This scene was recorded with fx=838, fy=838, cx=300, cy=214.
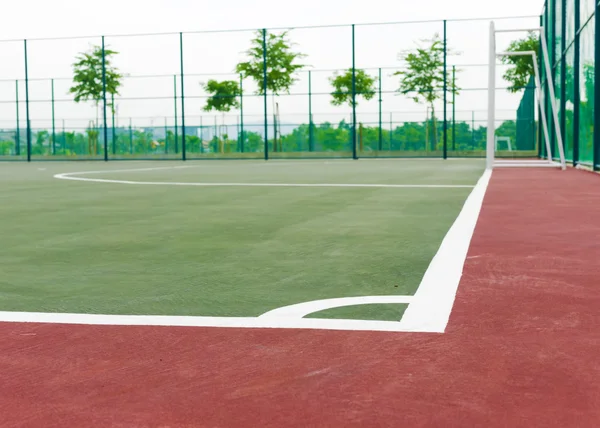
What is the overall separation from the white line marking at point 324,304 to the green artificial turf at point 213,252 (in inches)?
3.0

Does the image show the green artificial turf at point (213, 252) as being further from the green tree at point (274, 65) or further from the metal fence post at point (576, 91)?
the green tree at point (274, 65)

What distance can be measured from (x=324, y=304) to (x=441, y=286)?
622mm

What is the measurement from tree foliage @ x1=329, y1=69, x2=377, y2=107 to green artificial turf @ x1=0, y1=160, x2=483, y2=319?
25457 mm

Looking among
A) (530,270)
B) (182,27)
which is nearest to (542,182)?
(530,270)

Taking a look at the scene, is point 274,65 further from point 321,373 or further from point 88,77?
point 321,373

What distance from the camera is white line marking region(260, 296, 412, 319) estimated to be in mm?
3090

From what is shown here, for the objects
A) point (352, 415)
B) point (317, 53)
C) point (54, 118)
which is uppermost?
point (317, 53)

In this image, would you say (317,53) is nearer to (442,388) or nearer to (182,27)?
(182,27)

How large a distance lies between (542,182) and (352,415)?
11.1 metres

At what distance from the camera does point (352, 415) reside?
1.96m

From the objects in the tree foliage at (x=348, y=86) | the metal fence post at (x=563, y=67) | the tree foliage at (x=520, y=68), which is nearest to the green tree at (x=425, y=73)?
the tree foliage at (x=348, y=86)

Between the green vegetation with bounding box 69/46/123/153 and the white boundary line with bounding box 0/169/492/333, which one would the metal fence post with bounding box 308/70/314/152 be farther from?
the white boundary line with bounding box 0/169/492/333

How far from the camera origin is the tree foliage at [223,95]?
3609 centimetres

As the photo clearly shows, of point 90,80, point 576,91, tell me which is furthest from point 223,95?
point 576,91
